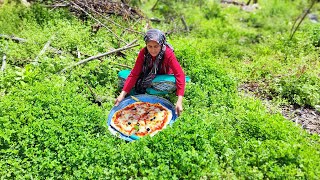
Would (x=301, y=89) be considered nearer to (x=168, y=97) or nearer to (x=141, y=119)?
(x=168, y=97)

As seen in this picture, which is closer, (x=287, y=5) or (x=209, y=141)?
(x=209, y=141)

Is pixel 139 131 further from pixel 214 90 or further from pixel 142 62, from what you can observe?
pixel 214 90

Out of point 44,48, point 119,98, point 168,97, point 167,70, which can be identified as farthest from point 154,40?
point 44,48

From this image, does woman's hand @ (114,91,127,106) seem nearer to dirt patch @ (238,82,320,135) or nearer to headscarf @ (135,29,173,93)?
headscarf @ (135,29,173,93)

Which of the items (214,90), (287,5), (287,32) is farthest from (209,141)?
(287,5)

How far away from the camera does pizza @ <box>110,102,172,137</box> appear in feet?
14.7

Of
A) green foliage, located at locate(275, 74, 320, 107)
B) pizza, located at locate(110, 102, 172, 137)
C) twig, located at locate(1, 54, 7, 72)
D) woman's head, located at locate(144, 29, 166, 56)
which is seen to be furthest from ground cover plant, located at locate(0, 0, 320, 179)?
woman's head, located at locate(144, 29, 166, 56)

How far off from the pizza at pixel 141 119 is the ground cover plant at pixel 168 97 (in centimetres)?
23

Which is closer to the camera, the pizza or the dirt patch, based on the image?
the pizza

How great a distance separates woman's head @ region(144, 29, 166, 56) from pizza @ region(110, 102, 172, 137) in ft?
2.93

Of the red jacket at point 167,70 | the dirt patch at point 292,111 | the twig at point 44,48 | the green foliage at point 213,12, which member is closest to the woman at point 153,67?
the red jacket at point 167,70

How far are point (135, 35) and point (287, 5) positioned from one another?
5.76m

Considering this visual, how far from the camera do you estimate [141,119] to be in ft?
15.4

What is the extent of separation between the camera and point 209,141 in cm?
412
